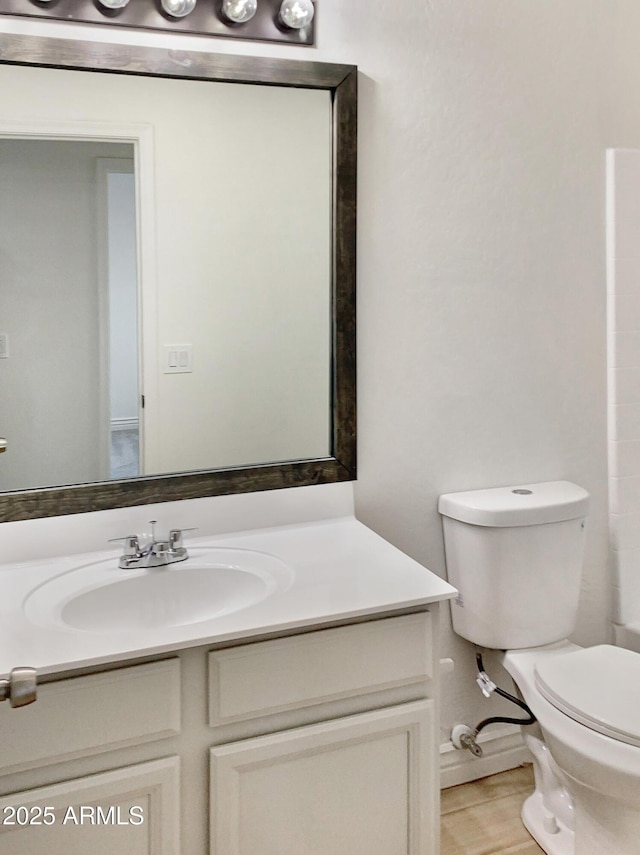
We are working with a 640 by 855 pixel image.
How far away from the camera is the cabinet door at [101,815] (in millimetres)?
1094

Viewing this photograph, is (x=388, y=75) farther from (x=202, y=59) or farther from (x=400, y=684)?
(x=400, y=684)

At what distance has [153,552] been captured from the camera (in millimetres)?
1518

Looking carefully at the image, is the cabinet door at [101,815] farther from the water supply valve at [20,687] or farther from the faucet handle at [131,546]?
the faucet handle at [131,546]

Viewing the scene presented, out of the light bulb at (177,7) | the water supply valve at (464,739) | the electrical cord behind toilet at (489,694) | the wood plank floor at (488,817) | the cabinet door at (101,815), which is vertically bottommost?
the wood plank floor at (488,817)

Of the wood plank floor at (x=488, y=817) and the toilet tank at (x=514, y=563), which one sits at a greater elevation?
the toilet tank at (x=514, y=563)

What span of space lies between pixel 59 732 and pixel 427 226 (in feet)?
4.59

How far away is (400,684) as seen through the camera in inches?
52.4

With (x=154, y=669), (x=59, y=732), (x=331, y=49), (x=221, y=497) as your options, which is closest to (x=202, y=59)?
(x=331, y=49)

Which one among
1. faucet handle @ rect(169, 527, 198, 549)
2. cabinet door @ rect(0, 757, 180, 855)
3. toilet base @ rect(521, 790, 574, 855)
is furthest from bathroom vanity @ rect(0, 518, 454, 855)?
toilet base @ rect(521, 790, 574, 855)

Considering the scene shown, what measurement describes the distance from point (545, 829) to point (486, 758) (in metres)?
0.26

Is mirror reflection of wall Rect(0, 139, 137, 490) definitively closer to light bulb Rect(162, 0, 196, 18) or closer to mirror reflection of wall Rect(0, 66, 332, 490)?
mirror reflection of wall Rect(0, 66, 332, 490)

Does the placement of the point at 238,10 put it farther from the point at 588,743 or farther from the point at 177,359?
the point at 588,743

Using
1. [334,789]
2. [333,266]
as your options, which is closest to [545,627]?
[334,789]

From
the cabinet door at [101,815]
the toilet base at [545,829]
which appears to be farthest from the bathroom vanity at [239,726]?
the toilet base at [545,829]
